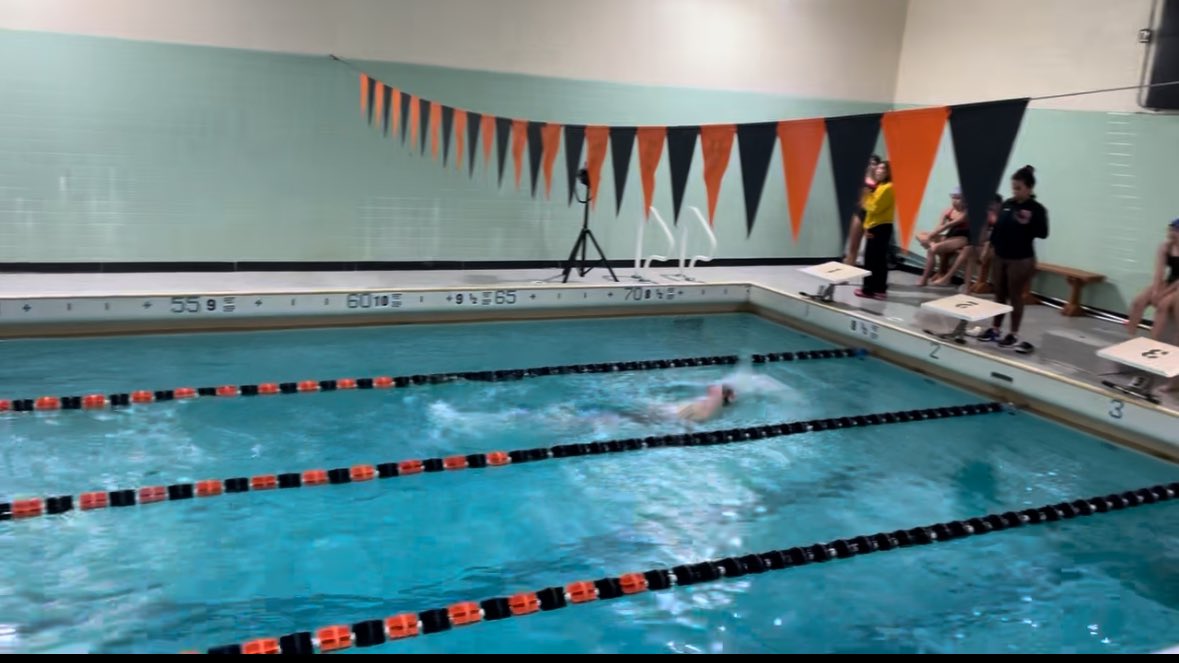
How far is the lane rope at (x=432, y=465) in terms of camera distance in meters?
3.49

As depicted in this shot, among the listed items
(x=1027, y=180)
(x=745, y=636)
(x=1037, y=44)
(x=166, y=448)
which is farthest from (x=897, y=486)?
(x=1037, y=44)

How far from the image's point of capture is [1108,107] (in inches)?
309

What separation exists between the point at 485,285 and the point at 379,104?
211 centimetres

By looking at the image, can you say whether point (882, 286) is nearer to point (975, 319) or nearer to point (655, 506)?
point (975, 319)

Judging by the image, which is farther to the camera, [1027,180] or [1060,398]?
[1027,180]

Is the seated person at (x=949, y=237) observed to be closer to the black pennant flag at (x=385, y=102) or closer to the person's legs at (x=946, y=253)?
the person's legs at (x=946, y=253)

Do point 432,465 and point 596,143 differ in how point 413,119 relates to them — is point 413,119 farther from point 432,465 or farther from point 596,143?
point 432,465

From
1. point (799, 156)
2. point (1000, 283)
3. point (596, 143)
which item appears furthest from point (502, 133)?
point (1000, 283)

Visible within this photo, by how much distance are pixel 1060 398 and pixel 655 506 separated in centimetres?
311

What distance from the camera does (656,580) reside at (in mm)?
3184

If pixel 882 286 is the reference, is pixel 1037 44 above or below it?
above

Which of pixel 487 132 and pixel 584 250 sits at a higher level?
pixel 487 132

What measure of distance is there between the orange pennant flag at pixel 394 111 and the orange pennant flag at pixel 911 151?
4.98 meters

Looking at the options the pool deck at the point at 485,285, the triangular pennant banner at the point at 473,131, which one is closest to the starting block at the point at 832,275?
the pool deck at the point at 485,285
